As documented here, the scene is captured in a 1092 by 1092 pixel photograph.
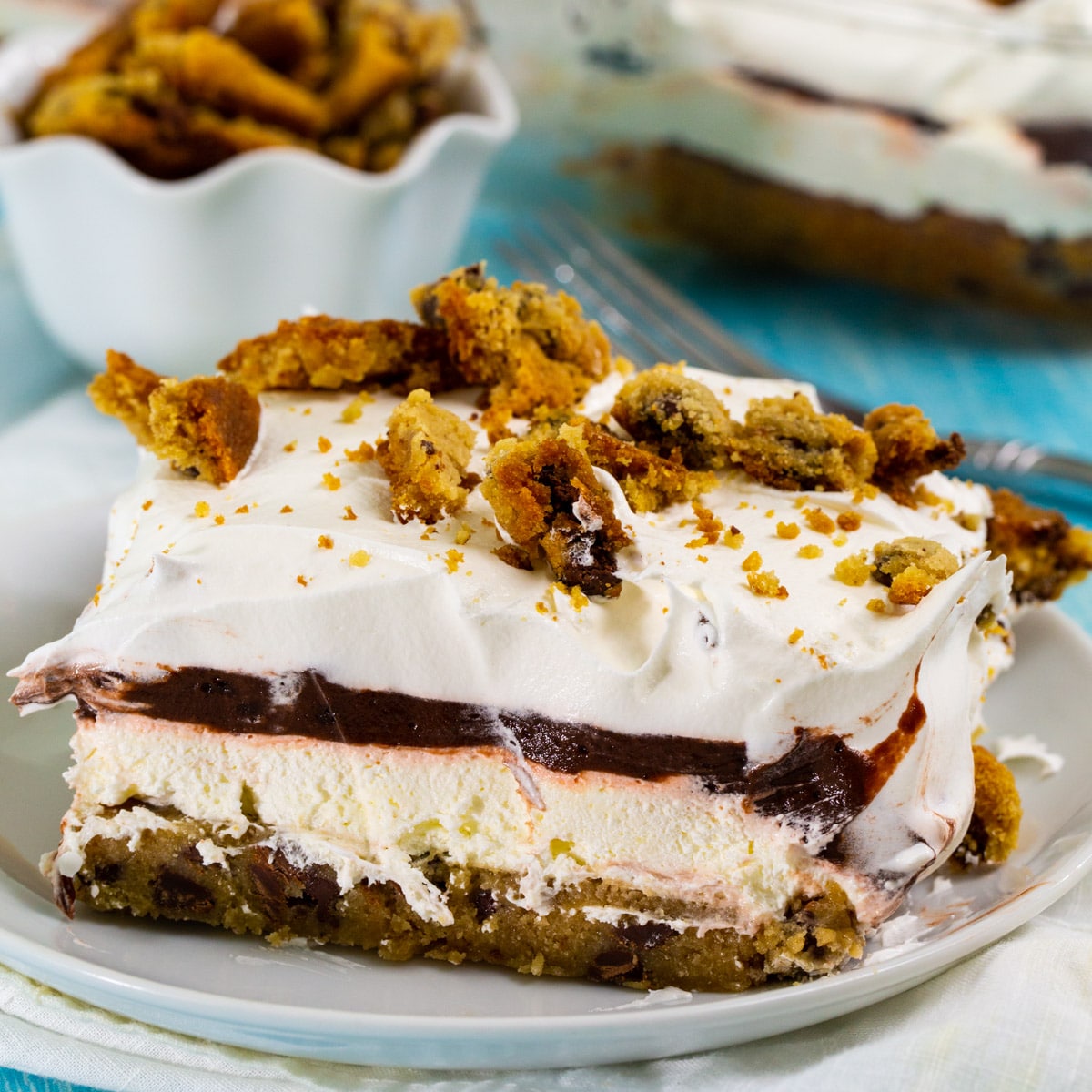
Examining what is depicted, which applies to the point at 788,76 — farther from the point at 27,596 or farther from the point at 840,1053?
the point at 840,1053

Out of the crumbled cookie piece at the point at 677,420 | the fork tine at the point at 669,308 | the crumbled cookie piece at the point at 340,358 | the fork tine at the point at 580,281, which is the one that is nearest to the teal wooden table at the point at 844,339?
the fork tine at the point at 580,281

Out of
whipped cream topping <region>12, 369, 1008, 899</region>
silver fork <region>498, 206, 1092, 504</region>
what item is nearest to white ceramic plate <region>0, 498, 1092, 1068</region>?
whipped cream topping <region>12, 369, 1008, 899</region>

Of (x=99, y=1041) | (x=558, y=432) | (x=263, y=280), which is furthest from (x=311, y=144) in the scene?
(x=99, y=1041)

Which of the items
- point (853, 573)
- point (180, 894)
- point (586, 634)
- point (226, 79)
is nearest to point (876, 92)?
point (226, 79)

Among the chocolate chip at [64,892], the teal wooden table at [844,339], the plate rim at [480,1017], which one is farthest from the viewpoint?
the teal wooden table at [844,339]

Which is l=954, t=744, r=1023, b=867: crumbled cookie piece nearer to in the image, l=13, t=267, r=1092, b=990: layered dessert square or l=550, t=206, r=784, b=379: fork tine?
l=13, t=267, r=1092, b=990: layered dessert square

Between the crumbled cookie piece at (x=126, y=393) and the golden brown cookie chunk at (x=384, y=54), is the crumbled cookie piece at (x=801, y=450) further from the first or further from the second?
the golden brown cookie chunk at (x=384, y=54)

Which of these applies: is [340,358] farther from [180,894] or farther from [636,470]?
[180,894]
